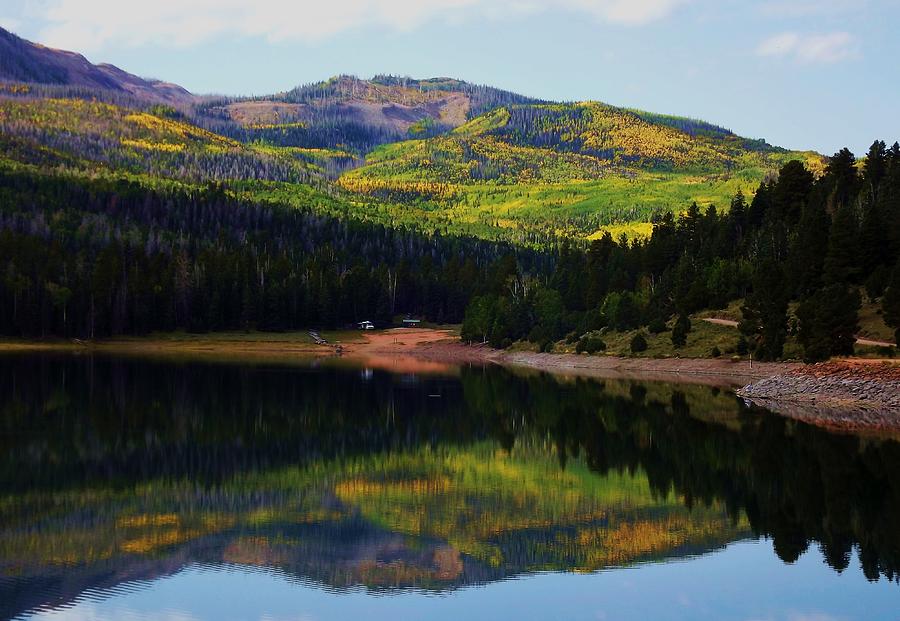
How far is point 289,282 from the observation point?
632 ft

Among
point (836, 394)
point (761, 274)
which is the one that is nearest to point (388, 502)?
point (836, 394)

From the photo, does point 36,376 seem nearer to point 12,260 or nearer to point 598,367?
point 598,367

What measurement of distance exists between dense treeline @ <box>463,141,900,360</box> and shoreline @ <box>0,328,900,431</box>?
415cm

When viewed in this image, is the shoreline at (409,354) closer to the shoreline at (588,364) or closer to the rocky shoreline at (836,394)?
the shoreline at (588,364)

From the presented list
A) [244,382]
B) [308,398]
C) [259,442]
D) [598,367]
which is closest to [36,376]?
[244,382]

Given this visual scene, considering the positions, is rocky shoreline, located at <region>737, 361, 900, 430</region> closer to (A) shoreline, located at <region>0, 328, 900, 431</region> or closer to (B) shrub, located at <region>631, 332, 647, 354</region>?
(A) shoreline, located at <region>0, 328, 900, 431</region>

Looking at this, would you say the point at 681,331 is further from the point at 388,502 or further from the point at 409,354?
the point at 388,502

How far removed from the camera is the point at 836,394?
83125 mm

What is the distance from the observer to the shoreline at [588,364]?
78875mm

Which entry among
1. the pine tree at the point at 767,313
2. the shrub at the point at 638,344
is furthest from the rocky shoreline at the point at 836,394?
the shrub at the point at 638,344

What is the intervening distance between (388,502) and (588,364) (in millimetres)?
91706

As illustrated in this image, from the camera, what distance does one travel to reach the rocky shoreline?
7266cm

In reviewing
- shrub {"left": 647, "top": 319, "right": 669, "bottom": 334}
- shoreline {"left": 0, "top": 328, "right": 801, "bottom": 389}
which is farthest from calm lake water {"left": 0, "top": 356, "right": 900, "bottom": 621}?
shrub {"left": 647, "top": 319, "right": 669, "bottom": 334}

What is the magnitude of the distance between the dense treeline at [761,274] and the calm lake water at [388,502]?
3119 centimetres
